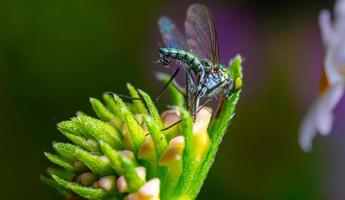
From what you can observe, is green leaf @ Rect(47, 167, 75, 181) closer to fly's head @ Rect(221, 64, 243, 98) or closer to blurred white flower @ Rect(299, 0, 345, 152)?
fly's head @ Rect(221, 64, 243, 98)

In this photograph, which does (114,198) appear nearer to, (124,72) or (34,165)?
(34,165)

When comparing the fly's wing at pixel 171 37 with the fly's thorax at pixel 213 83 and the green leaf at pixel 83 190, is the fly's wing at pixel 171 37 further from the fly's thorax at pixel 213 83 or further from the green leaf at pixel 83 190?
the green leaf at pixel 83 190

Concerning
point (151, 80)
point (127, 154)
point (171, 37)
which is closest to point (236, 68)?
point (171, 37)

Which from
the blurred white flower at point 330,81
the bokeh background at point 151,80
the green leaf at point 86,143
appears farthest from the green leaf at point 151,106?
the bokeh background at point 151,80

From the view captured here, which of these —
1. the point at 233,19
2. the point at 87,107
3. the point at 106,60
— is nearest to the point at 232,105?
the point at 87,107

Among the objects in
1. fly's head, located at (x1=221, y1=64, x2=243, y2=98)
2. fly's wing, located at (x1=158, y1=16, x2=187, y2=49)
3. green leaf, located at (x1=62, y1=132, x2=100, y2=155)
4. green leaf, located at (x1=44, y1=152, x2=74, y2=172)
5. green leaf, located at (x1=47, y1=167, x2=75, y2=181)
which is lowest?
green leaf, located at (x1=47, y1=167, x2=75, y2=181)

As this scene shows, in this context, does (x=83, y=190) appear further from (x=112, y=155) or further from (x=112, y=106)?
(x=112, y=106)

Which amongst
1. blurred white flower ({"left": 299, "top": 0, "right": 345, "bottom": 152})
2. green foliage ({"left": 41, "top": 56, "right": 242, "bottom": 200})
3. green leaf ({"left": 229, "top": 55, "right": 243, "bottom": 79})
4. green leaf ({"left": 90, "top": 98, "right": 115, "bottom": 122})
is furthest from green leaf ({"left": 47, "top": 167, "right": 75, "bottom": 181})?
blurred white flower ({"left": 299, "top": 0, "right": 345, "bottom": 152})
